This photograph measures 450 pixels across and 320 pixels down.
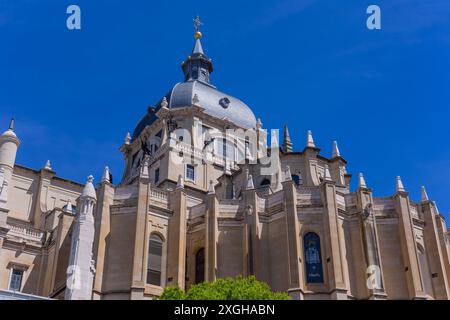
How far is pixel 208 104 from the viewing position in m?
61.8

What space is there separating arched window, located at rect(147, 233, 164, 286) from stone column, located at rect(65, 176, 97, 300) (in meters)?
4.76

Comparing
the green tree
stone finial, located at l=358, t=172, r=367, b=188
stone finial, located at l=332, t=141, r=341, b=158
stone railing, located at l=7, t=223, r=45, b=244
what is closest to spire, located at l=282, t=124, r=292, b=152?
stone finial, located at l=332, t=141, r=341, b=158

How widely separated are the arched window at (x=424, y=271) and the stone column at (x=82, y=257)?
2140 centimetres

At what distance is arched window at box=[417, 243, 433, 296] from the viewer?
1581 inches

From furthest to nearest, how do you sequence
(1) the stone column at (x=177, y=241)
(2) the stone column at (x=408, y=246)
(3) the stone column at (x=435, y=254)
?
(3) the stone column at (x=435, y=254) → (2) the stone column at (x=408, y=246) → (1) the stone column at (x=177, y=241)

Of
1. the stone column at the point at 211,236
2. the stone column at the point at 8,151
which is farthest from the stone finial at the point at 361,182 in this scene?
the stone column at the point at 8,151

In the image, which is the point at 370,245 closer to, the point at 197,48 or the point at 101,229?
the point at 101,229

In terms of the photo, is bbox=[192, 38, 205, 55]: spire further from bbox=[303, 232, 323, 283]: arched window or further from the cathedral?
bbox=[303, 232, 323, 283]: arched window

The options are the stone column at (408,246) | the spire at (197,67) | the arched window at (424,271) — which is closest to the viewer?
the stone column at (408,246)

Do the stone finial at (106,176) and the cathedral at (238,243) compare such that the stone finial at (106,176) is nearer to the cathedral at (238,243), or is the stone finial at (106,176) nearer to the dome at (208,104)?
the cathedral at (238,243)

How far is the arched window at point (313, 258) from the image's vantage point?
37312 millimetres

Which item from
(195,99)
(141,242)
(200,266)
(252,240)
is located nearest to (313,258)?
(252,240)

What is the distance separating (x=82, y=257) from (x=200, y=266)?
1014cm
